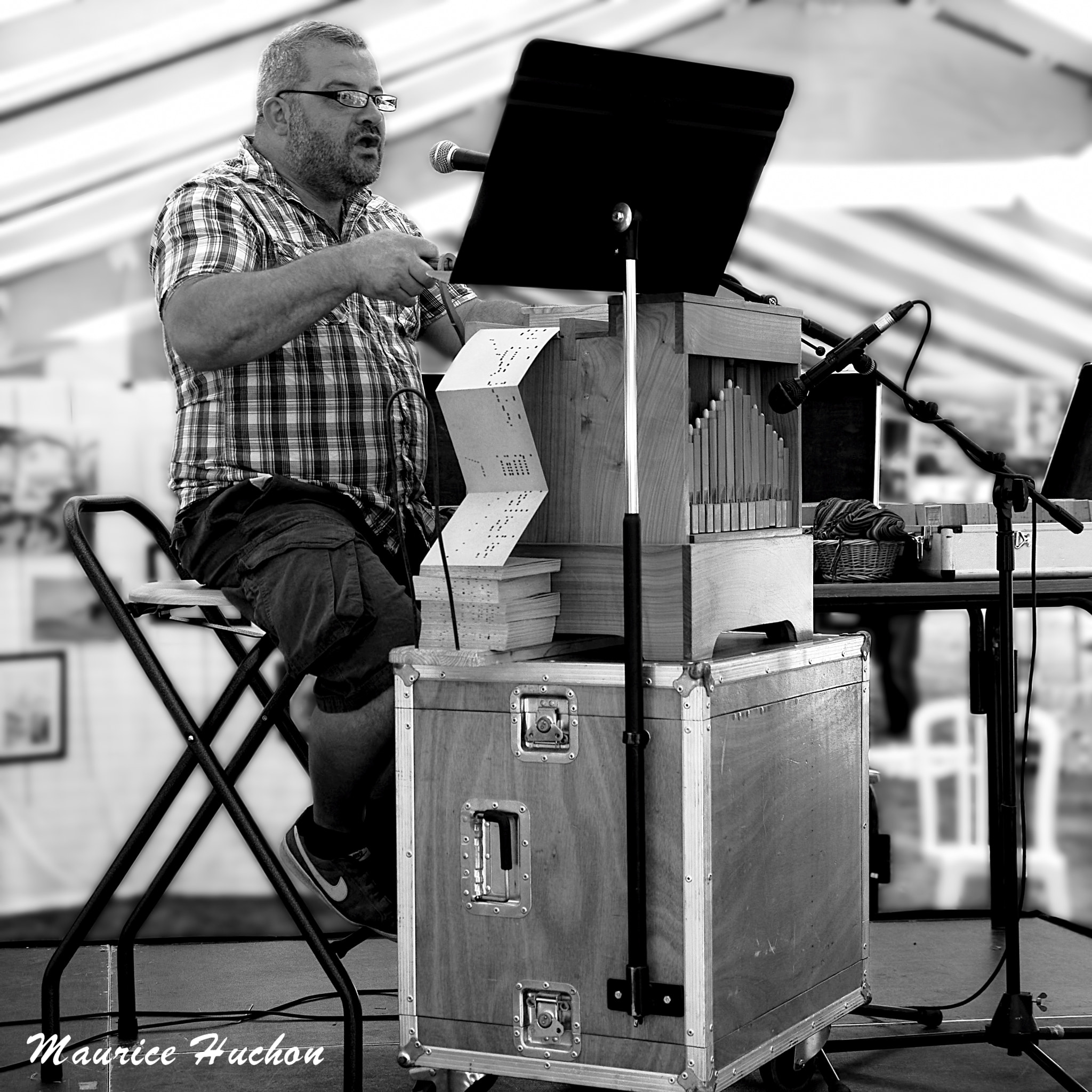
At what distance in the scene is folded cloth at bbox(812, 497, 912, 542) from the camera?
287cm

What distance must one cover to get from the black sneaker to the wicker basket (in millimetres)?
996

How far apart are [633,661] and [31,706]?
204 centimetres

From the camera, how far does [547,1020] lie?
208cm

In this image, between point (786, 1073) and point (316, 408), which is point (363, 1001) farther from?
point (316, 408)

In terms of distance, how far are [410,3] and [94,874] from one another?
7.11 feet

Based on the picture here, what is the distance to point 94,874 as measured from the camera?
356cm

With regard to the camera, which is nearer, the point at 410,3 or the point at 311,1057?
the point at 311,1057

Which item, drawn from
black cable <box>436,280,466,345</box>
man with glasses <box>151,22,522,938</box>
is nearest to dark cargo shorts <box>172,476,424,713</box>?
man with glasses <box>151,22,522,938</box>

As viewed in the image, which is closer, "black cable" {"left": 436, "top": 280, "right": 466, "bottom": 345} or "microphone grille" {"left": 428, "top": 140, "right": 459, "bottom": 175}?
"microphone grille" {"left": 428, "top": 140, "right": 459, "bottom": 175}

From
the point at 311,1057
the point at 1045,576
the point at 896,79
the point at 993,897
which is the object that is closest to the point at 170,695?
the point at 311,1057

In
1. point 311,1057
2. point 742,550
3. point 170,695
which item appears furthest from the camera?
point 311,1057

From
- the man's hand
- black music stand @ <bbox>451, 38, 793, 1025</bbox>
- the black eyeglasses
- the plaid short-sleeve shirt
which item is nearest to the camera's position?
black music stand @ <bbox>451, 38, 793, 1025</bbox>

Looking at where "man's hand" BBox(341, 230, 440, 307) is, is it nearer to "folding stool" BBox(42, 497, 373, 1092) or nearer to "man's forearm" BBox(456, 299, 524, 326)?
"man's forearm" BBox(456, 299, 524, 326)

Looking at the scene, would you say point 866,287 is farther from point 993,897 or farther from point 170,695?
point 170,695
